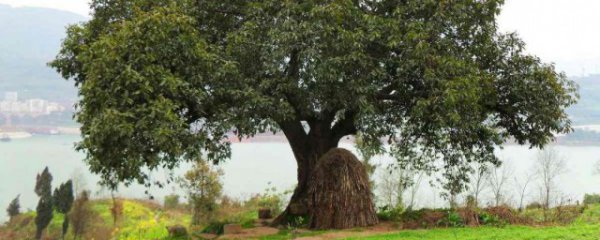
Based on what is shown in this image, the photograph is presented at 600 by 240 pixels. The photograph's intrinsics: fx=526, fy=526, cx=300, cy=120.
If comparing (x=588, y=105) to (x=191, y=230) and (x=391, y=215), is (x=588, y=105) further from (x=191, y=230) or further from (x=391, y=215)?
(x=191, y=230)

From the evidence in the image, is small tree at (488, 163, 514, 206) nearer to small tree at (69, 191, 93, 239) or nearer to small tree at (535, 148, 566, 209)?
small tree at (535, 148, 566, 209)

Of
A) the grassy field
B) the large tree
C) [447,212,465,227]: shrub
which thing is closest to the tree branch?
the large tree

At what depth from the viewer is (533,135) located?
407 inches

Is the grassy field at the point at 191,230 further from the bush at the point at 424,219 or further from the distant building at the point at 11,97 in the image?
the distant building at the point at 11,97

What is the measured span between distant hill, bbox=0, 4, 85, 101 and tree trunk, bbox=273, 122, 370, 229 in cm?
2878

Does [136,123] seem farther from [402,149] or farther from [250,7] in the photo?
[402,149]

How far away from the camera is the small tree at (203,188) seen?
14.1 metres

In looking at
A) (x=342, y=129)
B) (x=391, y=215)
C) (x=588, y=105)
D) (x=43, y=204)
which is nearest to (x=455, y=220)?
(x=391, y=215)

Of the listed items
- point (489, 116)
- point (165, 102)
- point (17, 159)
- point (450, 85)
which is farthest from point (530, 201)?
point (17, 159)

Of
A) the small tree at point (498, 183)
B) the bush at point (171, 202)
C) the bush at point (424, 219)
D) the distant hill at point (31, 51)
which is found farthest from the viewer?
the distant hill at point (31, 51)

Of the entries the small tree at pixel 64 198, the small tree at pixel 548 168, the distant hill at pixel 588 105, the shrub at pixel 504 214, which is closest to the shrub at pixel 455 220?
the shrub at pixel 504 214

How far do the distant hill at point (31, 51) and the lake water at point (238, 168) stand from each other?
7.53 metres

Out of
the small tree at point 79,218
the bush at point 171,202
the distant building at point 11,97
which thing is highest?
the distant building at point 11,97

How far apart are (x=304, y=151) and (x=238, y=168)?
78.7 ft
